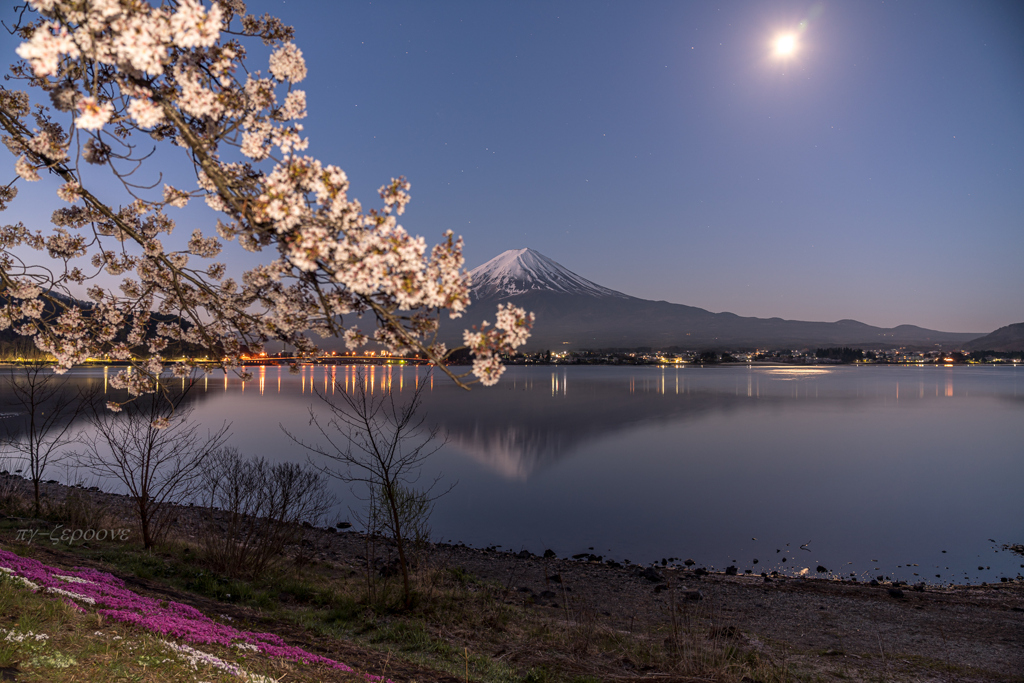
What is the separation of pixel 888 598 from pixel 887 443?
25.7 m

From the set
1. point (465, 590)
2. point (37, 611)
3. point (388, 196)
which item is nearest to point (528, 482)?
point (465, 590)

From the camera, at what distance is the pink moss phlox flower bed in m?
4.30

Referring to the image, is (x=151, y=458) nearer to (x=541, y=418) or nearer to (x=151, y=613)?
(x=151, y=613)

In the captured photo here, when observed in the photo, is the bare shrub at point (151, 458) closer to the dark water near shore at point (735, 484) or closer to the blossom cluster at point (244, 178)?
the blossom cluster at point (244, 178)

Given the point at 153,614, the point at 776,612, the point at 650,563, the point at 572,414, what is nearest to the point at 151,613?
the point at 153,614

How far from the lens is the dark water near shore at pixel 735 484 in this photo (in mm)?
13695

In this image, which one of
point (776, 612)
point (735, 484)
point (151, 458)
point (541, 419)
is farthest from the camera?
point (541, 419)

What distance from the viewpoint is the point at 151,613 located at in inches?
185

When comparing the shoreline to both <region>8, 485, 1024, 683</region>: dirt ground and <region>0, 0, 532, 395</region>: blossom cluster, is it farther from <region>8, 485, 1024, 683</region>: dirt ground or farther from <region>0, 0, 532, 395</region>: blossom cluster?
<region>0, 0, 532, 395</region>: blossom cluster

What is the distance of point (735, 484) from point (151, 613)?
21047 millimetres

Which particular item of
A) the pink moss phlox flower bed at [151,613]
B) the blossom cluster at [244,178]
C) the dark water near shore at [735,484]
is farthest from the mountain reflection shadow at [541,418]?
the blossom cluster at [244,178]

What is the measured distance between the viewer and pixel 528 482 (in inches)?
827

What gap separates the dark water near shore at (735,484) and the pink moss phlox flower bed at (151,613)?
3.79 metres

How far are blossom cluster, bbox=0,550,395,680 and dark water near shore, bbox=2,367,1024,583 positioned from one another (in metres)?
3.82
